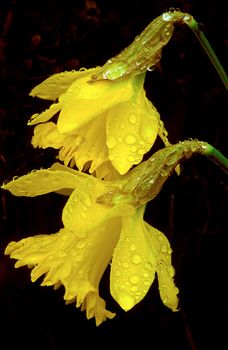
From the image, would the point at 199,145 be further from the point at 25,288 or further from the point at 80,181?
the point at 25,288

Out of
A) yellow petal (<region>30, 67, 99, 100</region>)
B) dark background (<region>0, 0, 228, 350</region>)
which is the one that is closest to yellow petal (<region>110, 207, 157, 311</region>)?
yellow petal (<region>30, 67, 99, 100</region>)

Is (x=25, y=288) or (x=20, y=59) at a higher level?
(x=20, y=59)

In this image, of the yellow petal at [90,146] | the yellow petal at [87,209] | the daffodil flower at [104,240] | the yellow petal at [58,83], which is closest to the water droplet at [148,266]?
the daffodil flower at [104,240]

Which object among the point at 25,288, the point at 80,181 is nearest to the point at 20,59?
the point at 25,288

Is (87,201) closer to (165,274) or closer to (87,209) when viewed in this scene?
(87,209)

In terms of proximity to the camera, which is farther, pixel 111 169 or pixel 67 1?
pixel 67 1

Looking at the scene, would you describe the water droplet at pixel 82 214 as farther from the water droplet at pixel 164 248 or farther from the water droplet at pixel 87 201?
the water droplet at pixel 164 248

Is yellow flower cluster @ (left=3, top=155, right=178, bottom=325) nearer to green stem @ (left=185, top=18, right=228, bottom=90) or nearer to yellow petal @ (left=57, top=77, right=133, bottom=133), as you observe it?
yellow petal @ (left=57, top=77, right=133, bottom=133)
